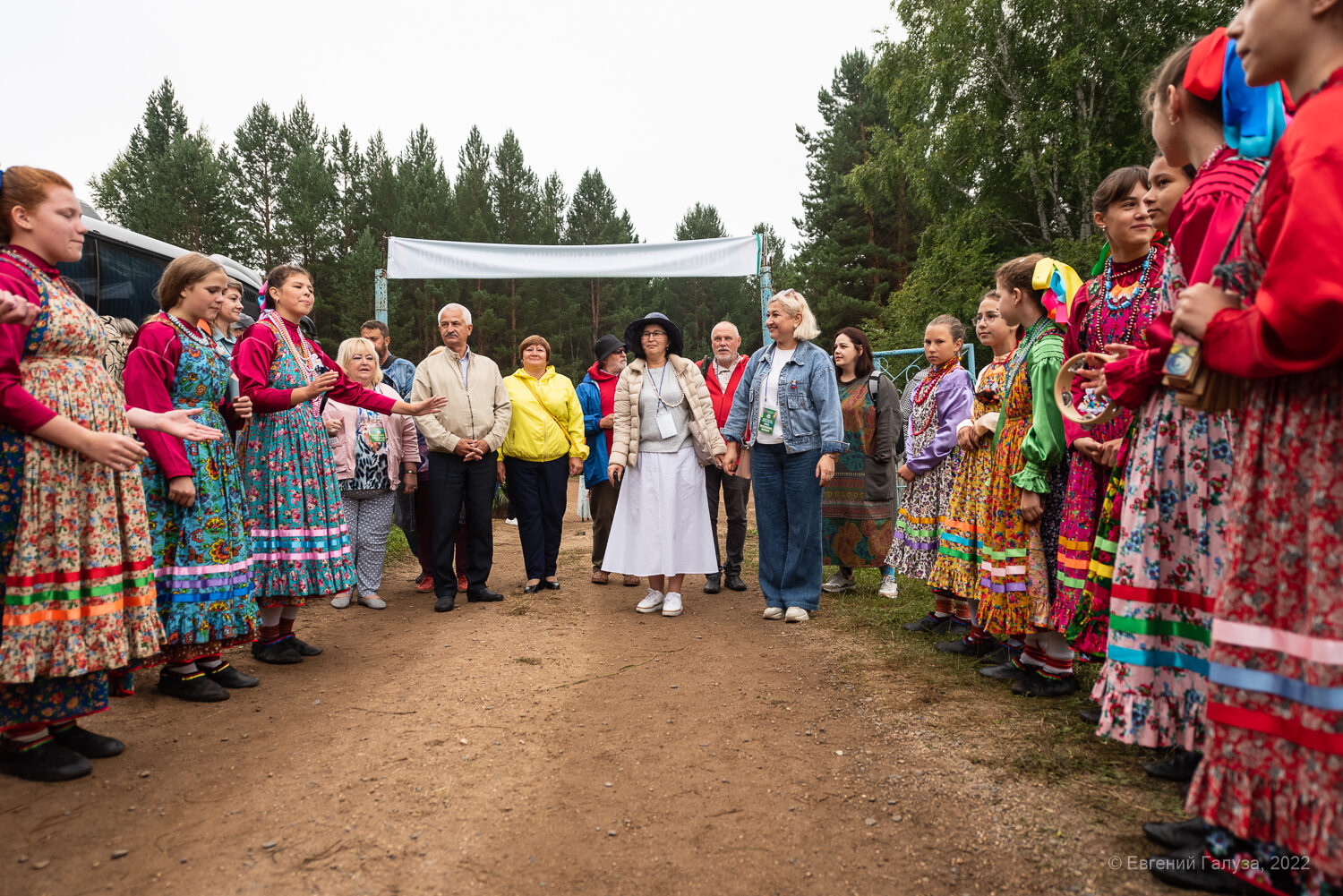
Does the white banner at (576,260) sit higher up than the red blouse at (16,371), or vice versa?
the white banner at (576,260)

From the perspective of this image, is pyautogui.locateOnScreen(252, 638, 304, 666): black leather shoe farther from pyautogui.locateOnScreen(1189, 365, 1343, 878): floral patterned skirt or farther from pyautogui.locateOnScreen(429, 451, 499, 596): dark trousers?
pyautogui.locateOnScreen(1189, 365, 1343, 878): floral patterned skirt

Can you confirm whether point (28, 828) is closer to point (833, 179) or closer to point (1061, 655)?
point (1061, 655)

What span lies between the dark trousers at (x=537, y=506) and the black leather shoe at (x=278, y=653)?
2.15 m

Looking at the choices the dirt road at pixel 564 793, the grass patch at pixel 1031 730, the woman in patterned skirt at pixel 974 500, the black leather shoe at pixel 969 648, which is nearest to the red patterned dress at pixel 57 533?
the dirt road at pixel 564 793

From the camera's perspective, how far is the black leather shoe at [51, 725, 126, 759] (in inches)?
109

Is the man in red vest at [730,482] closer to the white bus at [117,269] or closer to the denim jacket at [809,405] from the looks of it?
the denim jacket at [809,405]

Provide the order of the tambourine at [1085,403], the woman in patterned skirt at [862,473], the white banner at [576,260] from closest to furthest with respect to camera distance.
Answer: the tambourine at [1085,403]
the woman in patterned skirt at [862,473]
the white banner at [576,260]

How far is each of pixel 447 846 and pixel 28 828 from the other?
125 cm

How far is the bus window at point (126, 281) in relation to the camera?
23.6 feet

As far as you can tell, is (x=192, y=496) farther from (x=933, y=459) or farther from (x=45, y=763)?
(x=933, y=459)

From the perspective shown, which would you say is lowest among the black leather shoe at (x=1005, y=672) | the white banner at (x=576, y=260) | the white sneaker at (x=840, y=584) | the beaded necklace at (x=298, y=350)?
the white sneaker at (x=840, y=584)

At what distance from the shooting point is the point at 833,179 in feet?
89.0

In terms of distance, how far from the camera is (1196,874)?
1.81 meters

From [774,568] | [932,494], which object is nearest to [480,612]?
[774,568]
